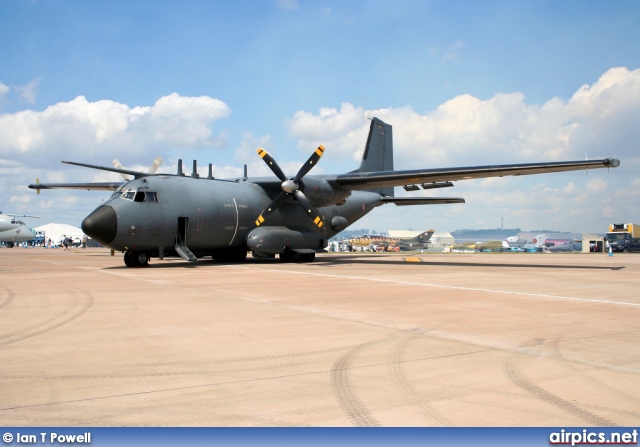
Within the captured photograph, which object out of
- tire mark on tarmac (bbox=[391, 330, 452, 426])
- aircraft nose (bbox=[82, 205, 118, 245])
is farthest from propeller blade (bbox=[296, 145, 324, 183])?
tire mark on tarmac (bbox=[391, 330, 452, 426])

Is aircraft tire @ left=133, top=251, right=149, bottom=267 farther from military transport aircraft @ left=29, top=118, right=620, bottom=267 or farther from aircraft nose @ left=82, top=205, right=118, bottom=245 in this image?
aircraft nose @ left=82, top=205, right=118, bottom=245

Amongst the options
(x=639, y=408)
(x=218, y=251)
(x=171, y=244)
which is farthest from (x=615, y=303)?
(x=218, y=251)

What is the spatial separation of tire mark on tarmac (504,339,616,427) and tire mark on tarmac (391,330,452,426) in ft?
3.46

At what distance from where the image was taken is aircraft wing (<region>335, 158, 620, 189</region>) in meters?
22.1

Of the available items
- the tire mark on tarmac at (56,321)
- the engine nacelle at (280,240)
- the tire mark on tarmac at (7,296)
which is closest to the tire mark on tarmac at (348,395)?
the tire mark on tarmac at (56,321)

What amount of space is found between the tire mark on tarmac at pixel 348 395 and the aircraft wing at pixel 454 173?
18274mm

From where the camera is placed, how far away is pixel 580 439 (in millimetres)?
3883

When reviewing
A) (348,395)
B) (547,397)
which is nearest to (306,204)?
(348,395)

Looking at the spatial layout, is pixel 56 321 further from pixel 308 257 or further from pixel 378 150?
pixel 378 150

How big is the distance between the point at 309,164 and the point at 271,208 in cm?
288

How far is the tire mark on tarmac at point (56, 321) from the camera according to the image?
24.4 ft

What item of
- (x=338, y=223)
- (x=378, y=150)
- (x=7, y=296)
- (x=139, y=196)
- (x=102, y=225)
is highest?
(x=378, y=150)

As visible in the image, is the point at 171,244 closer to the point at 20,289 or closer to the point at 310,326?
the point at 20,289

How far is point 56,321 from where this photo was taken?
28.9 feet
